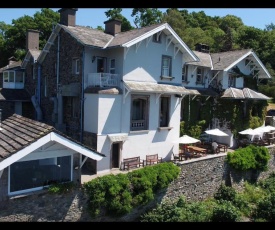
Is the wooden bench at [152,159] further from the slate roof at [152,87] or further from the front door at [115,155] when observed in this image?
the slate roof at [152,87]

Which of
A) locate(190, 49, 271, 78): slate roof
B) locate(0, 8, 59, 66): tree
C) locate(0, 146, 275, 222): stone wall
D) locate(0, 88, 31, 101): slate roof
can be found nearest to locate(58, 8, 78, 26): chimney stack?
locate(0, 88, 31, 101): slate roof

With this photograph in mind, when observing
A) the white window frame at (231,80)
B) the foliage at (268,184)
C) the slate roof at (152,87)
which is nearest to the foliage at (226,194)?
the foliage at (268,184)

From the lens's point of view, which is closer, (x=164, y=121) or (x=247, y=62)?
(x=164, y=121)

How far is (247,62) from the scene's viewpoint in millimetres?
29516

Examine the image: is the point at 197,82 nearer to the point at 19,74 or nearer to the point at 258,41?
the point at 19,74

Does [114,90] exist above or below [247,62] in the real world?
below

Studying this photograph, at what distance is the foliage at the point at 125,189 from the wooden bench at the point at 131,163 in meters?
1.71

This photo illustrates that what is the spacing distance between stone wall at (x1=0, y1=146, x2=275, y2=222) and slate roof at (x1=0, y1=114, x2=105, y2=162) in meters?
2.31

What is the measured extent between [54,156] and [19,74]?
17637 mm

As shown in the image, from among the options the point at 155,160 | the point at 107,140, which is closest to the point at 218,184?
the point at 155,160

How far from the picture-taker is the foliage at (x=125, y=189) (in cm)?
1445

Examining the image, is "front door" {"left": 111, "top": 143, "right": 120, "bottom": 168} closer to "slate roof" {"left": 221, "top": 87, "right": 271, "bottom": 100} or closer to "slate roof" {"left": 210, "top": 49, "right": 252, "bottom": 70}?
"slate roof" {"left": 221, "top": 87, "right": 271, "bottom": 100}

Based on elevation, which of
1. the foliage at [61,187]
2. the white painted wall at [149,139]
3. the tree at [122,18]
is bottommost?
the foliage at [61,187]

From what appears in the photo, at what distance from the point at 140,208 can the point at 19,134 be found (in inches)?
310
